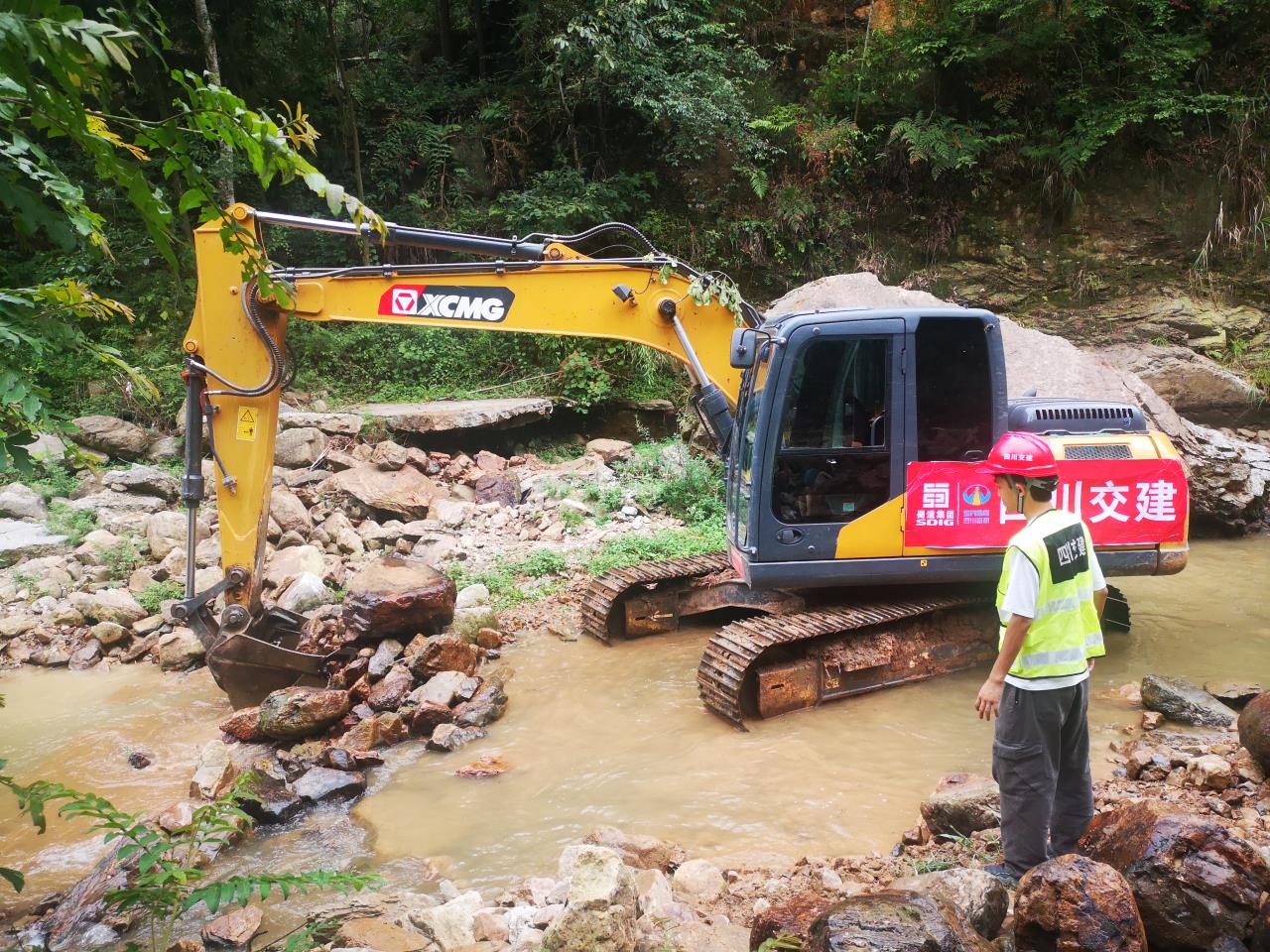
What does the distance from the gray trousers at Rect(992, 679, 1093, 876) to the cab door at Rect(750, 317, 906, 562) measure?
2024 millimetres

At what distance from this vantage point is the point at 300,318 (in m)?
5.21

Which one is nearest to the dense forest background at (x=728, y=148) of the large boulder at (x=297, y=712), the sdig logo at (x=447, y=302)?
the sdig logo at (x=447, y=302)

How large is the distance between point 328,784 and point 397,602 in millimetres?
1504

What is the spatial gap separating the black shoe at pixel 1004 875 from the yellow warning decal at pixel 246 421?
4.21 metres

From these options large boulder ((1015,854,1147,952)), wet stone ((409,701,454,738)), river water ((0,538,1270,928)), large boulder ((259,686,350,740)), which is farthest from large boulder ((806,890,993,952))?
large boulder ((259,686,350,740))

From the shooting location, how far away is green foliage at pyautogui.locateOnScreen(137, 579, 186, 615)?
264 inches

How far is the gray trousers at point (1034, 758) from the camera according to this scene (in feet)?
10.1

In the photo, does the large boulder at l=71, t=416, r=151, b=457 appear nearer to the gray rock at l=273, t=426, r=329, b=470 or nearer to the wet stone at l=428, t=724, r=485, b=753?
the gray rock at l=273, t=426, r=329, b=470

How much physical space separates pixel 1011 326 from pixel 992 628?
4963 millimetres

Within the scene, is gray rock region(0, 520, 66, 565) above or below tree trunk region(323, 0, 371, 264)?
below

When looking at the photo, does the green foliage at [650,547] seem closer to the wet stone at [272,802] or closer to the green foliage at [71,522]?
the wet stone at [272,802]

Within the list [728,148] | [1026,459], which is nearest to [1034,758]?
[1026,459]

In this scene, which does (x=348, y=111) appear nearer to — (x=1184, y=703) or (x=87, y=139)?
(x=1184, y=703)

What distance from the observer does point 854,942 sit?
2.25 meters
